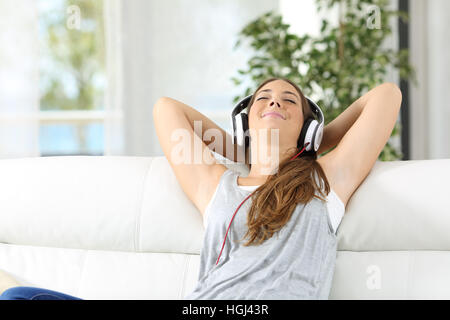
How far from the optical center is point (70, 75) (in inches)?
129

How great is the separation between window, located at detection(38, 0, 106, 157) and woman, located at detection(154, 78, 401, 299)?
1932mm

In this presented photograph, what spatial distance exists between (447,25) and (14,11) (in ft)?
8.78

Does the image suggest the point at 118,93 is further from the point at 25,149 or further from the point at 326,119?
the point at 326,119

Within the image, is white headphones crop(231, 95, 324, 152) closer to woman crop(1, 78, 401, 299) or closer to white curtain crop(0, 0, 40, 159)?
woman crop(1, 78, 401, 299)

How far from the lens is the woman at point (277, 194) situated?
3.65ft

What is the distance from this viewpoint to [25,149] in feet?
10.2

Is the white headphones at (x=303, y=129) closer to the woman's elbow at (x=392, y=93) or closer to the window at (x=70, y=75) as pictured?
the woman's elbow at (x=392, y=93)

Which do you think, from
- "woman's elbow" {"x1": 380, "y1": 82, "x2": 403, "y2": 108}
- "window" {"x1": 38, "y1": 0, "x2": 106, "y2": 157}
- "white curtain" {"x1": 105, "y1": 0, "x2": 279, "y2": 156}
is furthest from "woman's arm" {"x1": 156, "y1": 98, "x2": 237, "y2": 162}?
"window" {"x1": 38, "y1": 0, "x2": 106, "y2": 157}

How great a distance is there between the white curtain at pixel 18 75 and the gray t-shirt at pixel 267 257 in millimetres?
2252

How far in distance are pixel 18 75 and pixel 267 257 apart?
2.52m
